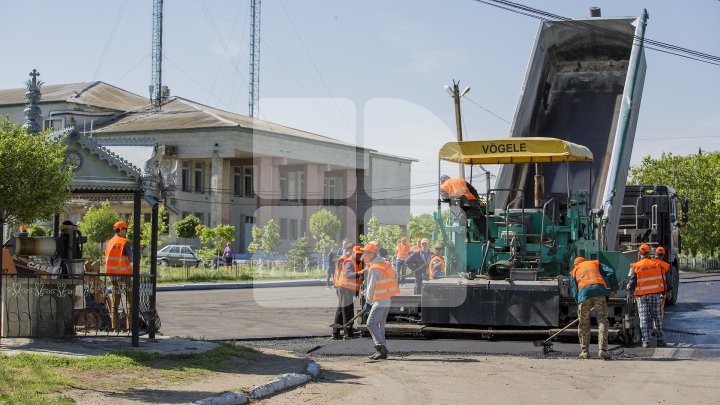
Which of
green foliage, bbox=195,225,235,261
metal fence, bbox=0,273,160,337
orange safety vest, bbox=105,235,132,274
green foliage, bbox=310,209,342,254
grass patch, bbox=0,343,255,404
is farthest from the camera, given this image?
green foliage, bbox=310,209,342,254

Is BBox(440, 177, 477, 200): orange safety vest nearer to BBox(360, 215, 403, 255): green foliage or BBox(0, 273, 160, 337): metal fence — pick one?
BBox(0, 273, 160, 337): metal fence

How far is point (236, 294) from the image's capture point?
2733 centimetres

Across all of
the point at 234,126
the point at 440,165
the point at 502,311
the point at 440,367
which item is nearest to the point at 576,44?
the point at 440,165

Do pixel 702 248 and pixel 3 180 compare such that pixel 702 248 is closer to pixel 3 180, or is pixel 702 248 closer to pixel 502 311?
pixel 502 311

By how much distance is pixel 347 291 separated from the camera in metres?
15.6

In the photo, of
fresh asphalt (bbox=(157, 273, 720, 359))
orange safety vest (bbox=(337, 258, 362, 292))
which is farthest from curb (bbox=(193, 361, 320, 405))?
orange safety vest (bbox=(337, 258, 362, 292))

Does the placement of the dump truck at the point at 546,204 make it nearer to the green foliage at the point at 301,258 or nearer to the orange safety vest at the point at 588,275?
the orange safety vest at the point at 588,275

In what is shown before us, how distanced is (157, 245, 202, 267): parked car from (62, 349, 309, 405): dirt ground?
1281 inches

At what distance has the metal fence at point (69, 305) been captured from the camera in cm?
1161

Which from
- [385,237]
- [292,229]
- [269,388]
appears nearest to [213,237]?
[385,237]

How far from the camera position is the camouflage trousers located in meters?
12.7

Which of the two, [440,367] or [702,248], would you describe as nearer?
[440,367]

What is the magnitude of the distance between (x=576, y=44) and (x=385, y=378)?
403 inches

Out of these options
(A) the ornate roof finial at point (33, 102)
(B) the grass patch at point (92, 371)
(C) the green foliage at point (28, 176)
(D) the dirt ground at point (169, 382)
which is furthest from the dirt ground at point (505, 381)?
(A) the ornate roof finial at point (33, 102)
